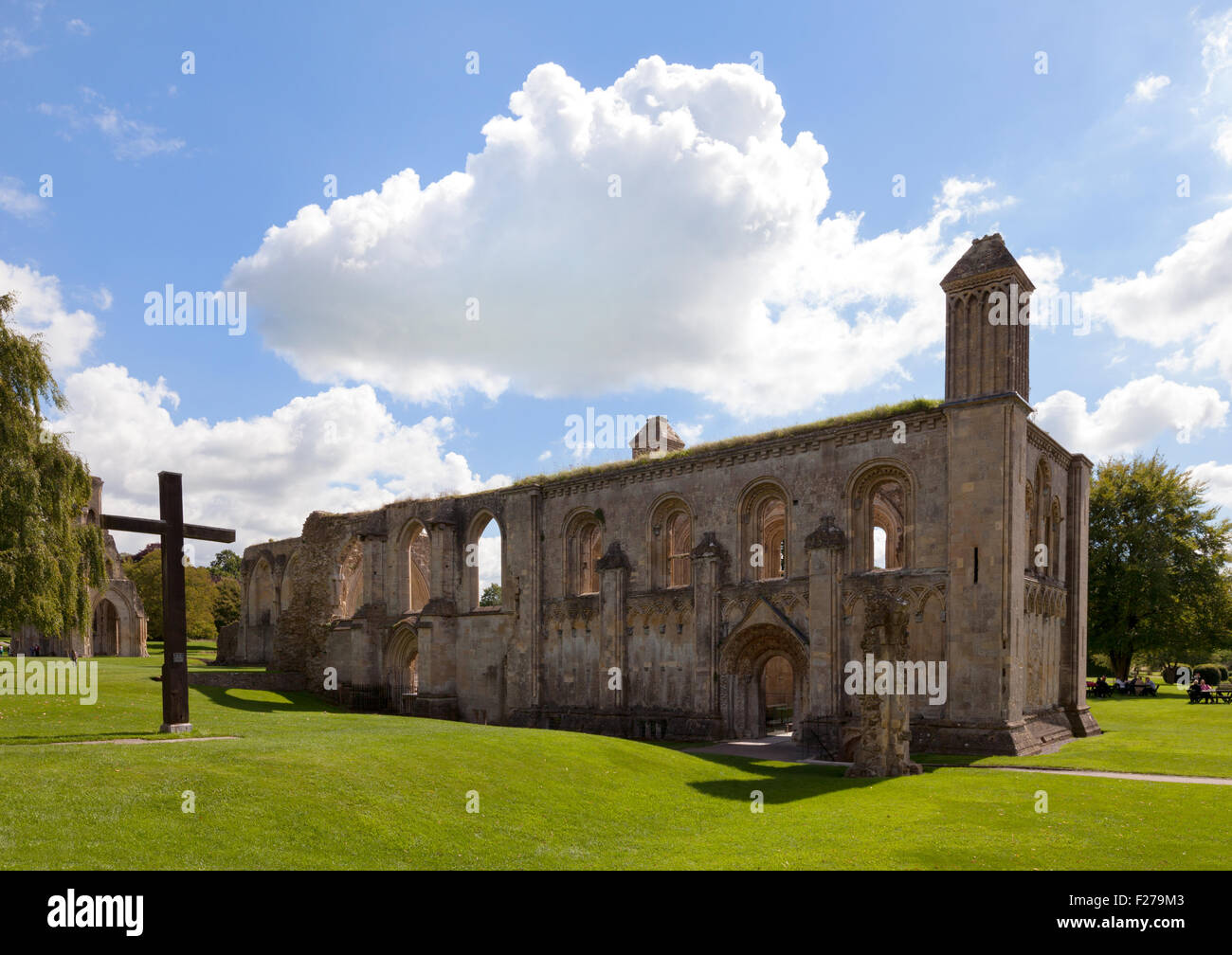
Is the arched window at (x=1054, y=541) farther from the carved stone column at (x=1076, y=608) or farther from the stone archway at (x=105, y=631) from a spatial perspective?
the stone archway at (x=105, y=631)

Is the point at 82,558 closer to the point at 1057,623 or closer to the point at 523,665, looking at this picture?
the point at 523,665

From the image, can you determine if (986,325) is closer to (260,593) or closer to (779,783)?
(779,783)

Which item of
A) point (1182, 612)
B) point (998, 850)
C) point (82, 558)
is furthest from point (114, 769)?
point (1182, 612)

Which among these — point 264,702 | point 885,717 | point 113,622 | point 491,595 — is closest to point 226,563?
point 491,595

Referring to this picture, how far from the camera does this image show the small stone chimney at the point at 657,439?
130 ft

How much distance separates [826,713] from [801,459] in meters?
7.82

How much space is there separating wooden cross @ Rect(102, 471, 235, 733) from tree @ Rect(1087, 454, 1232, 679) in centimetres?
4321

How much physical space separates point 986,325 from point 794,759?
43.3 ft

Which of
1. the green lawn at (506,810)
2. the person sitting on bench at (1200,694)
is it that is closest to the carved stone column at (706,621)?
the green lawn at (506,810)

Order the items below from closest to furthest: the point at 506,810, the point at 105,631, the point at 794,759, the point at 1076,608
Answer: the point at 506,810, the point at 794,759, the point at 1076,608, the point at 105,631

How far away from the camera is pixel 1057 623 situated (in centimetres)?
2862

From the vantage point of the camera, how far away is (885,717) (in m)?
18.8

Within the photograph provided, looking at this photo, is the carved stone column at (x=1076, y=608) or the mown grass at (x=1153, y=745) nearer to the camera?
the mown grass at (x=1153, y=745)

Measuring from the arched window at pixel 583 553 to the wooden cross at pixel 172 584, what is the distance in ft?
58.4
